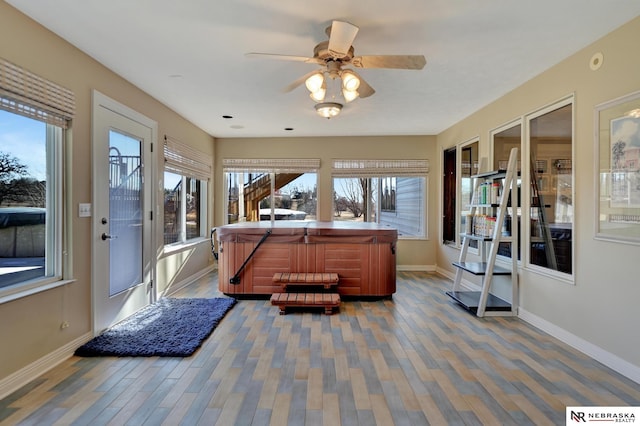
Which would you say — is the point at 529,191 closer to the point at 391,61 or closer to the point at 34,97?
the point at 391,61

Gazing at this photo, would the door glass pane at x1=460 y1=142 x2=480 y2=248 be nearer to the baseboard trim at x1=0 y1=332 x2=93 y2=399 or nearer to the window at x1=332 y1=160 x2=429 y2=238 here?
the window at x1=332 y1=160 x2=429 y2=238

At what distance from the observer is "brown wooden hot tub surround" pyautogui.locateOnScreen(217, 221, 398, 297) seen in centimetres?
403

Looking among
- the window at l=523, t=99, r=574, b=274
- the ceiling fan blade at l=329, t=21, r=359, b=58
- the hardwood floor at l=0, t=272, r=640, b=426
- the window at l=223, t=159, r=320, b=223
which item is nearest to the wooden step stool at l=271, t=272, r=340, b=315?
the hardwood floor at l=0, t=272, r=640, b=426

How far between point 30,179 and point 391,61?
2.65 m

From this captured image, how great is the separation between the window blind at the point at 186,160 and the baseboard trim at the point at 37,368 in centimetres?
228

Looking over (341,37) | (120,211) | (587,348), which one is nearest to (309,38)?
(341,37)

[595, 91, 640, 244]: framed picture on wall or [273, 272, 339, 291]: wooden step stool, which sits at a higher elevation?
[595, 91, 640, 244]: framed picture on wall

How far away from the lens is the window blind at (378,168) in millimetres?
5922

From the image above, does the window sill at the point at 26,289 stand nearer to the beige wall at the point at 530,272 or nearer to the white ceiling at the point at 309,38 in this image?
the beige wall at the point at 530,272

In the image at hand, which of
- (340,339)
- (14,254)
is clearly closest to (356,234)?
(340,339)

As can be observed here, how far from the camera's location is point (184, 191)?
502cm

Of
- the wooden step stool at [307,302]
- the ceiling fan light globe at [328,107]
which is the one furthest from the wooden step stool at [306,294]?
the ceiling fan light globe at [328,107]

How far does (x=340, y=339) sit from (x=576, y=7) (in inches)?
116

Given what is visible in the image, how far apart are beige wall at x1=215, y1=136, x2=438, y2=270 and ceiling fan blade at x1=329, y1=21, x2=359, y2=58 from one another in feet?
12.5
